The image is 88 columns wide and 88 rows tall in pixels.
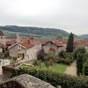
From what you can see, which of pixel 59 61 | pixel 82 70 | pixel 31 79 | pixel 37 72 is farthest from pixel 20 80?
pixel 59 61

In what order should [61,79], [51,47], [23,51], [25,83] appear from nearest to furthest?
[25,83], [61,79], [23,51], [51,47]

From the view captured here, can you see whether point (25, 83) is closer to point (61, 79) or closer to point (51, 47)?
point (61, 79)

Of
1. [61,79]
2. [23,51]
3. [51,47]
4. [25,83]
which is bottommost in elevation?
[51,47]

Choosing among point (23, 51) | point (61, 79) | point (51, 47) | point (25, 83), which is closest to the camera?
point (25, 83)

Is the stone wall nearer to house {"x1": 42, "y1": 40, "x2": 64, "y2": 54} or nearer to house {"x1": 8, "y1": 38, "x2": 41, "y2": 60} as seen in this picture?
house {"x1": 8, "y1": 38, "x2": 41, "y2": 60}

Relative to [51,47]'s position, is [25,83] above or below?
above

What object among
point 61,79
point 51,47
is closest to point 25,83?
point 61,79

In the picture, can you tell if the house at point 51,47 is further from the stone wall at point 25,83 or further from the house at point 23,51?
the stone wall at point 25,83

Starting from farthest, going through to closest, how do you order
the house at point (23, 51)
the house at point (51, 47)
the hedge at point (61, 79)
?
the house at point (51, 47) < the house at point (23, 51) < the hedge at point (61, 79)

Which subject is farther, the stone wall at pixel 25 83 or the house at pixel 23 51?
the house at pixel 23 51

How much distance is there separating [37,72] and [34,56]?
86.1 ft

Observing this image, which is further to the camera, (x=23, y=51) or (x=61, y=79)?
(x=23, y=51)

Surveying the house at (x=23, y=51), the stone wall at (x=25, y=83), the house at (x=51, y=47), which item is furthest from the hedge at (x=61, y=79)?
the house at (x=51, y=47)

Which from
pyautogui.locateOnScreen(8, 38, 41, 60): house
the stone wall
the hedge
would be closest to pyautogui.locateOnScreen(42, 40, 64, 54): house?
pyautogui.locateOnScreen(8, 38, 41, 60): house
